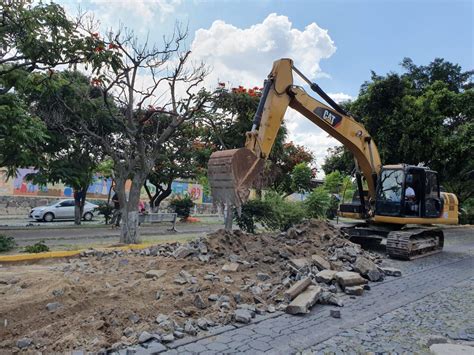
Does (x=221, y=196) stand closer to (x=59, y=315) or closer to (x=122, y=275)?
(x=122, y=275)

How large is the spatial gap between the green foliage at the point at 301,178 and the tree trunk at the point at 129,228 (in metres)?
8.69

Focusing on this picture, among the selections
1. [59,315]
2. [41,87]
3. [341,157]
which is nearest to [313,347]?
[59,315]

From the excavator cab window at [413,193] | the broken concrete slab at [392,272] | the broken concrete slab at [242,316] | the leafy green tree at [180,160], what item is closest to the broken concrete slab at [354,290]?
the broken concrete slab at [392,272]

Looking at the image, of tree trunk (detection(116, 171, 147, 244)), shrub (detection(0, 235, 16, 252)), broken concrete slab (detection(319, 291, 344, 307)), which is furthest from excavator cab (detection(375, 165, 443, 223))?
shrub (detection(0, 235, 16, 252))

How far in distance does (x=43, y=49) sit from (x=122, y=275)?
5.20 meters

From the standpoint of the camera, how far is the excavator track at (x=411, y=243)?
996 centimetres

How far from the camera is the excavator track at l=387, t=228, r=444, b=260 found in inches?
392

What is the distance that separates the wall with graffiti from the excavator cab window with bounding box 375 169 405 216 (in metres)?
17.1

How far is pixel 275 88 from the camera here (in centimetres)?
833

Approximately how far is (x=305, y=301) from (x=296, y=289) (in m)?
0.43

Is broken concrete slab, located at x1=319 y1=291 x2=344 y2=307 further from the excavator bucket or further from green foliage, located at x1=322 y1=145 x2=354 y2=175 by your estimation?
green foliage, located at x1=322 y1=145 x2=354 y2=175

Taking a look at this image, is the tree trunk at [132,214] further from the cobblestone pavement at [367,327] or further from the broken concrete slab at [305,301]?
the cobblestone pavement at [367,327]

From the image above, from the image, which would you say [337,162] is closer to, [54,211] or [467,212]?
[467,212]

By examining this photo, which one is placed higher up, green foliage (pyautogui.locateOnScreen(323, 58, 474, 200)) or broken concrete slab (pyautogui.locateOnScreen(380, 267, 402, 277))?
green foliage (pyautogui.locateOnScreen(323, 58, 474, 200))
